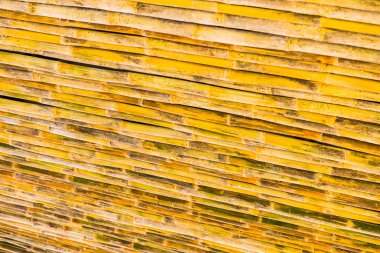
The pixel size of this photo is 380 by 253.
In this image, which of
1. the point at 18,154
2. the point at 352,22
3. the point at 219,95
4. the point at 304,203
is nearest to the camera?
the point at 352,22

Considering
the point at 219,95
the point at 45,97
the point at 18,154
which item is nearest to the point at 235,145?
the point at 219,95

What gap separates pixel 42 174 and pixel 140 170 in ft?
1.91

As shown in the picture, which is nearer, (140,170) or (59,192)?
(140,170)

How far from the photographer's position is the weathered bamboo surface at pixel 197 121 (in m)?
2.51

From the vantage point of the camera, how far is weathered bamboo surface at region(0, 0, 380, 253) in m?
2.51

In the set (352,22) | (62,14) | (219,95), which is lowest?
(219,95)

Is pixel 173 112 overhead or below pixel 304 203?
overhead

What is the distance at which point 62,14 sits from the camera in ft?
8.86

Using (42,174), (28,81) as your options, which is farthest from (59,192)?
(28,81)

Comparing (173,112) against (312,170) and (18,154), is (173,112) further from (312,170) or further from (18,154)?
(18,154)

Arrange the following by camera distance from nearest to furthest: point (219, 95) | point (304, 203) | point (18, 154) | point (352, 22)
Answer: point (352, 22)
point (219, 95)
point (304, 203)
point (18, 154)

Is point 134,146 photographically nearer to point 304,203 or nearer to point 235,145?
point 235,145

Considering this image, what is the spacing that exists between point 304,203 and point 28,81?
150cm

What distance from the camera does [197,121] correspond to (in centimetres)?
279
